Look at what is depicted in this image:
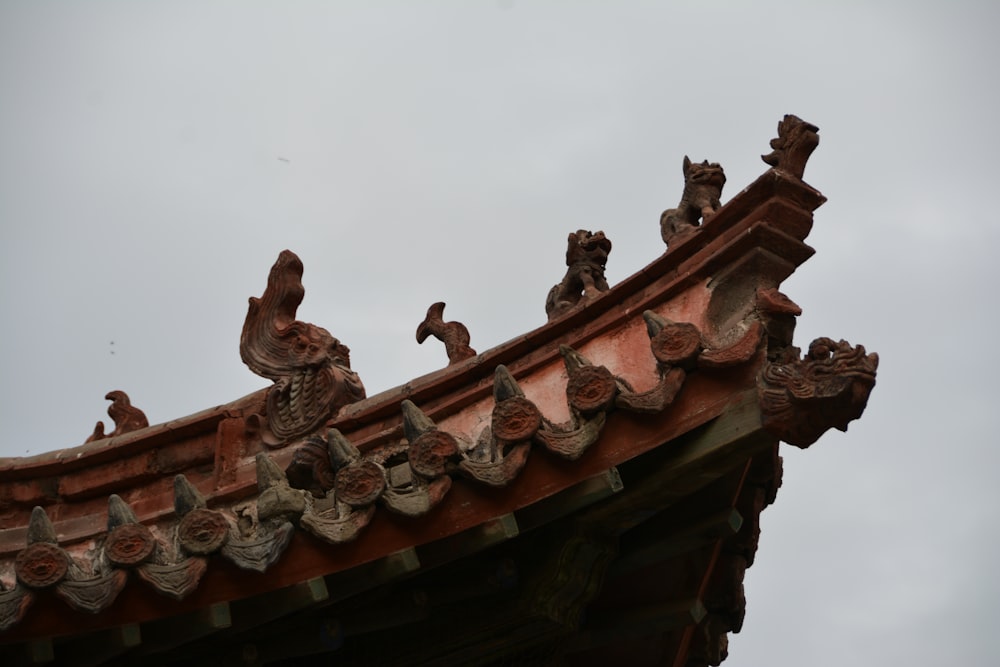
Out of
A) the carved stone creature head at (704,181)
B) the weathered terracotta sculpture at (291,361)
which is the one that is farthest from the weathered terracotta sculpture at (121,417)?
the carved stone creature head at (704,181)

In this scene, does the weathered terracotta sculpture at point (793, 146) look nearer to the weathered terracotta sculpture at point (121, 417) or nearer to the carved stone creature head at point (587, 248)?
the carved stone creature head at point (587, 248)

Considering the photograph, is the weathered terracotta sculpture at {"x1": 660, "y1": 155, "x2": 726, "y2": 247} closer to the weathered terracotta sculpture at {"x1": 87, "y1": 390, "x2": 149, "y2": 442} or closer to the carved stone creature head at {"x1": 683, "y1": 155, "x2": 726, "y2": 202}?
the carved stone creature head at {"x1": 683, "y1": 155, "x2": 726, "y2": 202}

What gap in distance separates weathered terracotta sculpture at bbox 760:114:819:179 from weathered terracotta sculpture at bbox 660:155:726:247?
64cm

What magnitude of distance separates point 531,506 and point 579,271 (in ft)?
6.79

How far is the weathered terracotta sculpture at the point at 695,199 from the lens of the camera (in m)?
7.55

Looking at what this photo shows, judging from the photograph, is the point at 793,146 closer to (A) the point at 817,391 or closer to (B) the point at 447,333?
(A) the point at 817,391

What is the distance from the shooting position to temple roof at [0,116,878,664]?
6.22m

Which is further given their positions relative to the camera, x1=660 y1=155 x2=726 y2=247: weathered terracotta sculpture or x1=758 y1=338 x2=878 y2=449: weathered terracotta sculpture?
x1=660 y1=155 x2=726 y2=247: weathered terracotta sculpture

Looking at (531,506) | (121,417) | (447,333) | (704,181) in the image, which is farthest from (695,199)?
(121,417)

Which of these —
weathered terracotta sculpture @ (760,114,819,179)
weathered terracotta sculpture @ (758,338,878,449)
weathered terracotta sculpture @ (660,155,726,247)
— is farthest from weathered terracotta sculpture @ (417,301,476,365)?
weathered terracotta sculpture @ (758,338,878,449)

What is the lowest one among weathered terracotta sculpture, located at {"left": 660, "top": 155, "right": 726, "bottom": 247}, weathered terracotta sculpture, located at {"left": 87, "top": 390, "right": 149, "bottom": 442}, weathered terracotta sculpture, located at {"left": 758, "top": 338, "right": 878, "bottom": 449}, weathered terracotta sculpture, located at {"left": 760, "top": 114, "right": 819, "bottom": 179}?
weathered terracotta sculpture, located at {"left": 758, "top": 338, "right": 878, "bottom": 449}

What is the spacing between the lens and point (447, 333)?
8.53 meters

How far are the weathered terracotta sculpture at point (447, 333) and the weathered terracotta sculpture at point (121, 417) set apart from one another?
178 centimetres

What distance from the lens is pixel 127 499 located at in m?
8.38
